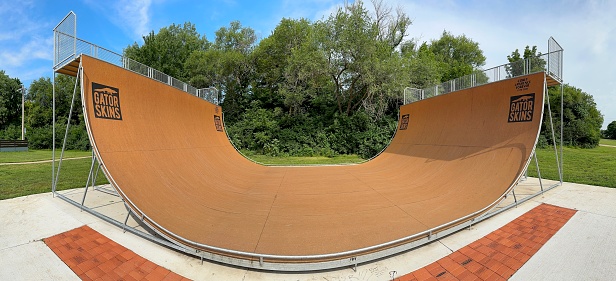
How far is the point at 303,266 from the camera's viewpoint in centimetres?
263

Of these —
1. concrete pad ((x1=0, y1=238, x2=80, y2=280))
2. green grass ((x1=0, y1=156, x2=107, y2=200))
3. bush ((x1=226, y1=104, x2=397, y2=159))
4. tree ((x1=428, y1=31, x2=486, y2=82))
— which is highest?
tree ((x1=428, y1=31, x2=486, y2=82))

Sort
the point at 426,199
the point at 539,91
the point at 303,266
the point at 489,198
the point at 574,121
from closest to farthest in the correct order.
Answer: the point at 303,266 < the point at 489,198 < the point at 426,199 < the point at 539,91 < the point at 574,121

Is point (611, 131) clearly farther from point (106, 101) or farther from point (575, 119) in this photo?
point (106, 101)

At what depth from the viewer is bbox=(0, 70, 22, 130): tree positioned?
28625mm

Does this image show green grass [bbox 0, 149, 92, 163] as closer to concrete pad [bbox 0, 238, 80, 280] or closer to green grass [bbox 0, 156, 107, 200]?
green grass [bbox 0, 156, 107, 200]

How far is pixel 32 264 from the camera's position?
9.29 feet

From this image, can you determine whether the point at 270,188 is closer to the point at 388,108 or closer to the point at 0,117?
the point at 388,108

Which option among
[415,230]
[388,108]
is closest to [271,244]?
[415,230]

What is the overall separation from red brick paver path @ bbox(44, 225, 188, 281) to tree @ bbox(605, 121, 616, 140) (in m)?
73.0

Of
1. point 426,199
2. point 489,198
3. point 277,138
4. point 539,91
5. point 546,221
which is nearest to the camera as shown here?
point 546,221

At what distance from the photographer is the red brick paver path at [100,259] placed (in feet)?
8.59

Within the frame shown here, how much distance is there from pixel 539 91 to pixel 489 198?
2.80m

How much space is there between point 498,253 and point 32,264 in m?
5.56

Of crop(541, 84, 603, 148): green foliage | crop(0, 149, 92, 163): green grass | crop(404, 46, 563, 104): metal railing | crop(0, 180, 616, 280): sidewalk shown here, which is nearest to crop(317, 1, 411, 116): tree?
crop(404, 46, 563, 104): metal railing
